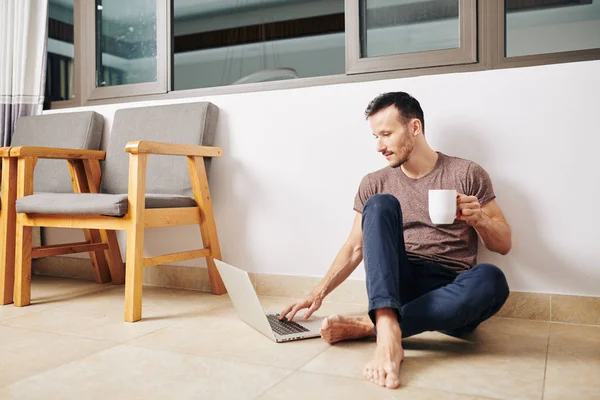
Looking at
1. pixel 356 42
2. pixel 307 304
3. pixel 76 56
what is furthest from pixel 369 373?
pixel 76 56

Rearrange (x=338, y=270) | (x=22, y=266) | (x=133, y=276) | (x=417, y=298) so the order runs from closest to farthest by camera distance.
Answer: (x=417, y=298) → (x=338, y=270) → (x=133, y=276) → (x=22, y=266)

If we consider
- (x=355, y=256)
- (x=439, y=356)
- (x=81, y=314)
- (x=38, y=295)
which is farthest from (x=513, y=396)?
(x=38, y=295)

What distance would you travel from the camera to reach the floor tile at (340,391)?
107 centimetres

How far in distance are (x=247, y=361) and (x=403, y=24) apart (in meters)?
1.62

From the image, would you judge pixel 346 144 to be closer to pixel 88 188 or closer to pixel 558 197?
pixel 558 197

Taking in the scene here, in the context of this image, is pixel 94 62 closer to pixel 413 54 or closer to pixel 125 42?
pixel 125 42

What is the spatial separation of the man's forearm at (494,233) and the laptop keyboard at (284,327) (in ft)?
1.97

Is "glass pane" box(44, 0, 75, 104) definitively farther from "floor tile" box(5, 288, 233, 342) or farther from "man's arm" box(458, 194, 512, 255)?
"man's arm" box(458, 194, 512, 255)

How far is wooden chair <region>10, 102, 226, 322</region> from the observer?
1762 millimetres

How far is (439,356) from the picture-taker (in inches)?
52.9

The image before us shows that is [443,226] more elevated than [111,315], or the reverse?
[443,226]

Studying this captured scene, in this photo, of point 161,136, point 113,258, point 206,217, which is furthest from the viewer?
point 113,258

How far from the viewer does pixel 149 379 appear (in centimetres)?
119

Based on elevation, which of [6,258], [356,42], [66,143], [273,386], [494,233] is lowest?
[273,386]
